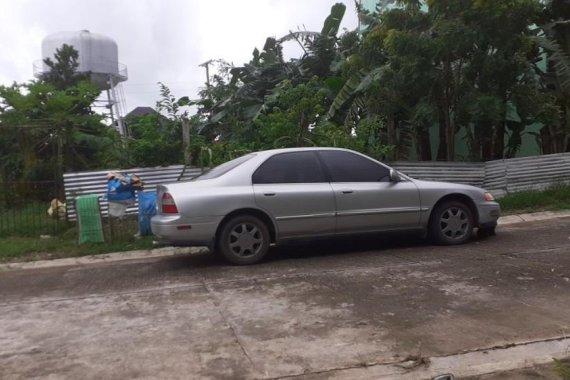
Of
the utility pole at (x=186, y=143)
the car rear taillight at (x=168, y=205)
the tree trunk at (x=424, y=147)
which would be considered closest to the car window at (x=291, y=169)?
the car rear taillight at (x=168, y=205)

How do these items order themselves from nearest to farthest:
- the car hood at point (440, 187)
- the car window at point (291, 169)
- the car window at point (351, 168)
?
the car window at point (291, 169)
the car window at point (351, 168)
the car hood at point (440, 187)

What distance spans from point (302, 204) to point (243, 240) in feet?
2.78

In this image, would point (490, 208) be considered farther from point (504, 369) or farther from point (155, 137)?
point (155, 137)

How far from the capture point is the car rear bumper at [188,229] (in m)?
6.53

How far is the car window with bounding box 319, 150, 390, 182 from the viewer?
7285 millimetres

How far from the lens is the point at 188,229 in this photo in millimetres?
6543

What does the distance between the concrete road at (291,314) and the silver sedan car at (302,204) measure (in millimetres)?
365

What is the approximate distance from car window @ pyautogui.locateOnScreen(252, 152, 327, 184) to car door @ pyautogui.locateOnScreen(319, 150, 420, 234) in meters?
0.17

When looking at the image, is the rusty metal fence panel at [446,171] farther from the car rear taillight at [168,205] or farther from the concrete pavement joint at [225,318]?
the concrete pavement joint at [225,318]

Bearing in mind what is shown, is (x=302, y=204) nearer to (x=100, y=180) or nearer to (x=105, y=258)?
(x=105, y=258)

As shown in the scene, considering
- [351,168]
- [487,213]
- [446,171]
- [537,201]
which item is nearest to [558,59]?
[537,201]

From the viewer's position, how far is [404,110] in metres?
12.9

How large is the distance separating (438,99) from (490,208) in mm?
4366

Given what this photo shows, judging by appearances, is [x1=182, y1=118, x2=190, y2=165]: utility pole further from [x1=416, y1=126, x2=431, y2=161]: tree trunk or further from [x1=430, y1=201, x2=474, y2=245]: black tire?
[x1=416, y1=126, x2=431, y2=161]: tree trunk
